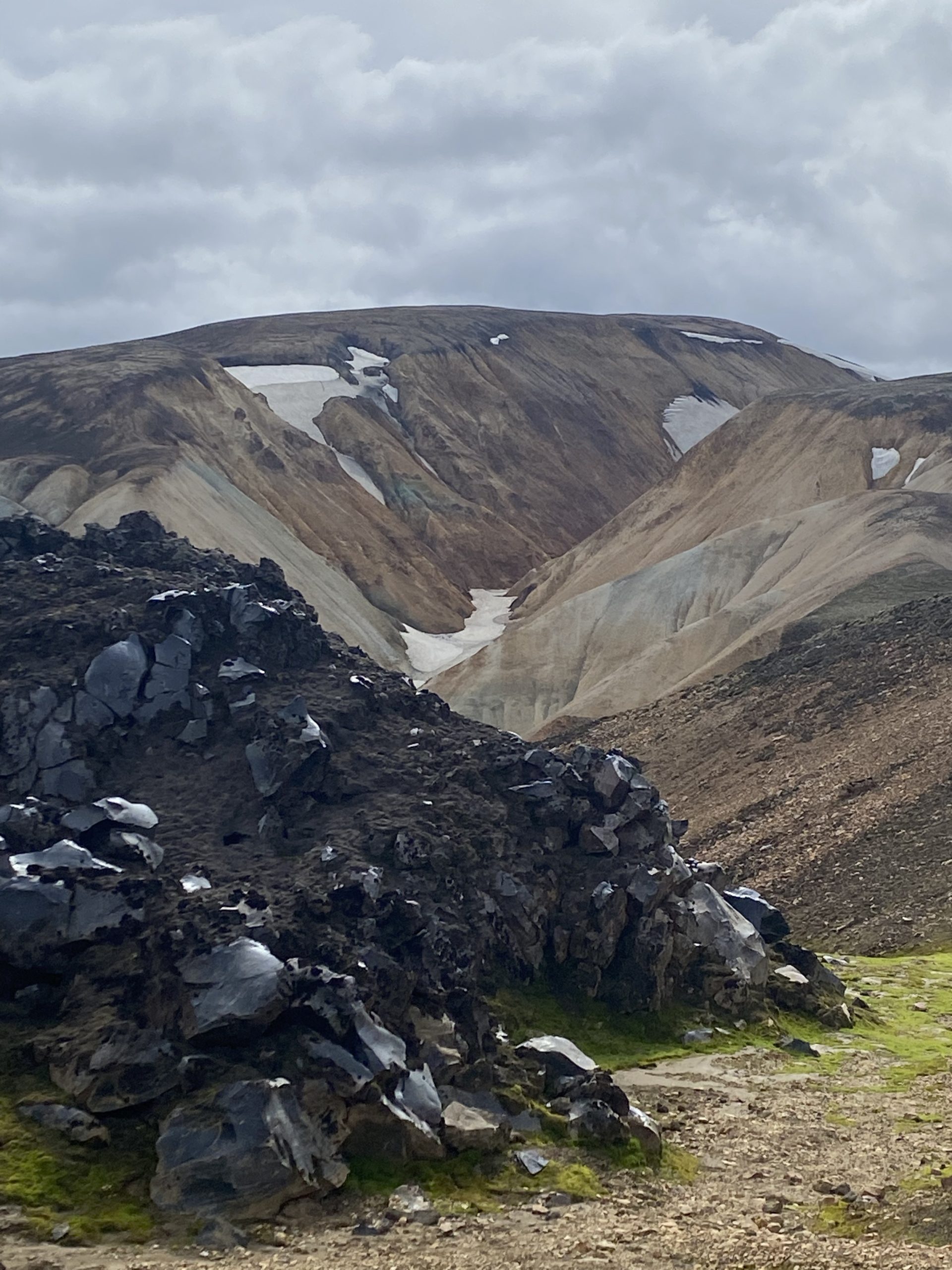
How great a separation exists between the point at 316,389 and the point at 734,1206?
124 metres

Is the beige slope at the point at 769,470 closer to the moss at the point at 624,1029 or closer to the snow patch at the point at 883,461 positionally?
the snow patch at the point at 883,461

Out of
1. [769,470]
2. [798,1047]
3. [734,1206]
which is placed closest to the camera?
[734,1206]

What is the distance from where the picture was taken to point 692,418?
16912 cm

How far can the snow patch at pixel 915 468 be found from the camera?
92.2m

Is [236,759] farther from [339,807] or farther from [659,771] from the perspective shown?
[659,771]

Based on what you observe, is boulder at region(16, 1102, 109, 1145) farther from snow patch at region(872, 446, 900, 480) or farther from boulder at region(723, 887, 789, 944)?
snow patch at region(872, 446, 900, 480)

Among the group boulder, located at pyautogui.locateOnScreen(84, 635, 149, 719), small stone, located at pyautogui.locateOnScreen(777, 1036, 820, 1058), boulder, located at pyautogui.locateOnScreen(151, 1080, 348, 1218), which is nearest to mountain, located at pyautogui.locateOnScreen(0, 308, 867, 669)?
boulder, located at pyautogui.locateOnScreen(84, 635, 149, 719)

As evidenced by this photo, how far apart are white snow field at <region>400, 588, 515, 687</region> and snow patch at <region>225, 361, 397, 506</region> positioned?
17.8m

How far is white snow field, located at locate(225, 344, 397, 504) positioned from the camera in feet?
413

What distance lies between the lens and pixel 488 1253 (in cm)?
1619

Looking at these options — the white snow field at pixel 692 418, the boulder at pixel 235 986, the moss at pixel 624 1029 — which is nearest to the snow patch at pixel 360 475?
the white snow field at pixel 692 418

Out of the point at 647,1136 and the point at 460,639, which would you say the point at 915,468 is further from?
the point at 647,1136

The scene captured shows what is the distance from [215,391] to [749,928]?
9294 cm

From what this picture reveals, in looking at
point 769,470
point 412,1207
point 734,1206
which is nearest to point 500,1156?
point 412,1207
